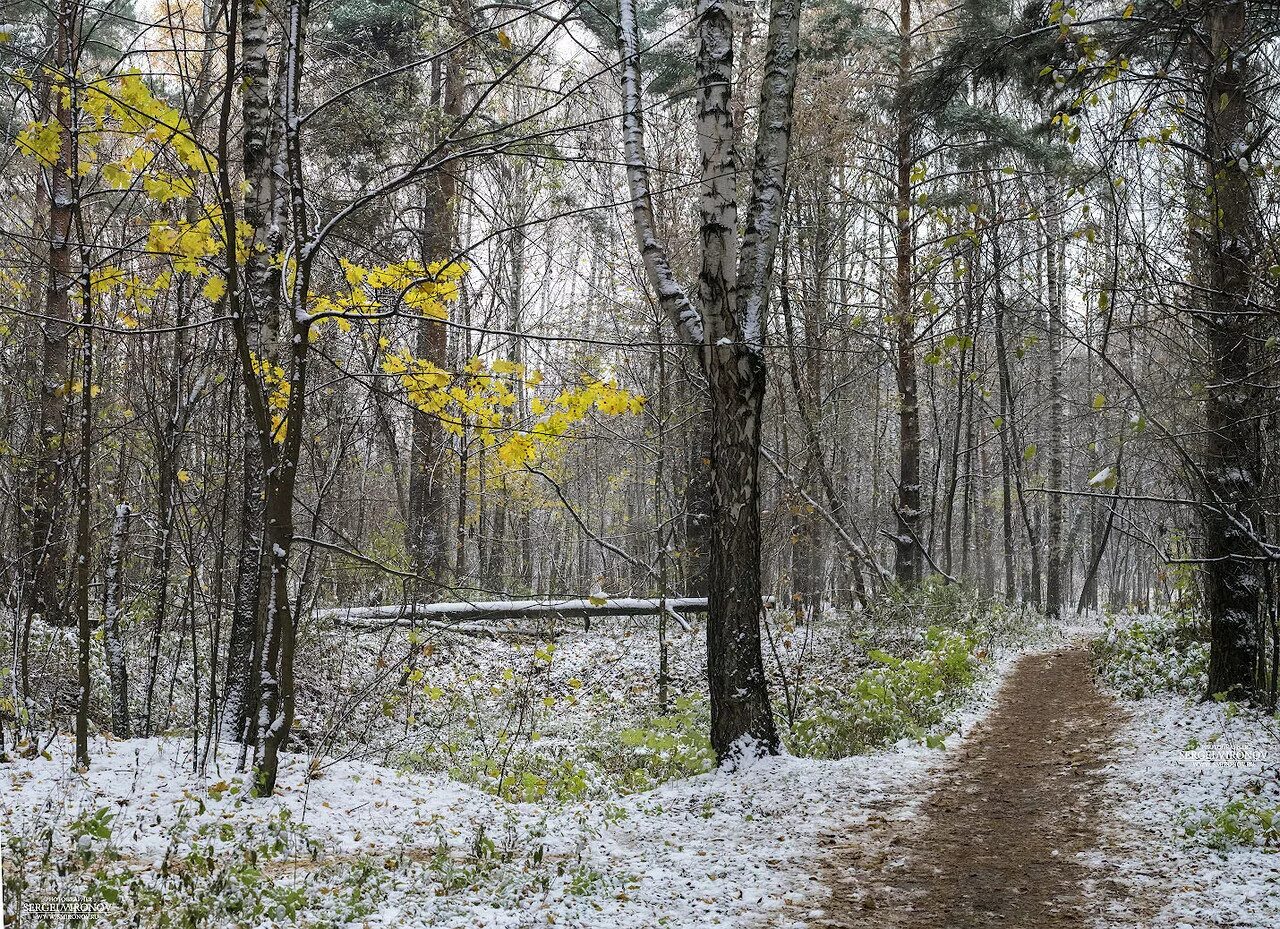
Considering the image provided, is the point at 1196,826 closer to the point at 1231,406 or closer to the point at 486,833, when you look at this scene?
the point at 1231,406

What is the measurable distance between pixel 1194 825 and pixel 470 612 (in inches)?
308

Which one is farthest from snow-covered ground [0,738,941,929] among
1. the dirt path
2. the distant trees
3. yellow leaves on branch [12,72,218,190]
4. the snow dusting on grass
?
yellow leaves on branch [12,72,218,190]

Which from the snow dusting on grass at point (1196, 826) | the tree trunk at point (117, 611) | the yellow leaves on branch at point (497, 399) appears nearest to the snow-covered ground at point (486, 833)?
the tree trunk at point (117, 611)

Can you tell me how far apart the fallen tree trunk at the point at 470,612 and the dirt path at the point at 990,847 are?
3.94 meters

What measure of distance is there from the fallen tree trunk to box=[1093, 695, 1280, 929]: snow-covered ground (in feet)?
16.0

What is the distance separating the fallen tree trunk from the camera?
10.8m

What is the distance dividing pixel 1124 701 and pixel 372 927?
9.01m

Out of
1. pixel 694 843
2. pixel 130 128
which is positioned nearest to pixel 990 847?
pixel 694 843

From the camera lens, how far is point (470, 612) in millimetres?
10531

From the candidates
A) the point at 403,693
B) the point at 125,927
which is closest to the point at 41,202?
the point at 403,693

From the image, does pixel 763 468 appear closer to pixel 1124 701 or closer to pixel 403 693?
pixel 1124 701

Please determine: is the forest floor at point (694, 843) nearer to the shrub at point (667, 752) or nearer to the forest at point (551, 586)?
the forest at point (551, 586)

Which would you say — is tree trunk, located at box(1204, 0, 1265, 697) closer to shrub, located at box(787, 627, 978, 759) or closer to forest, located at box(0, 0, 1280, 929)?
forest, located at box(0, 0, 1280, 929)

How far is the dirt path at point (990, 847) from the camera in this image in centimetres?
415
